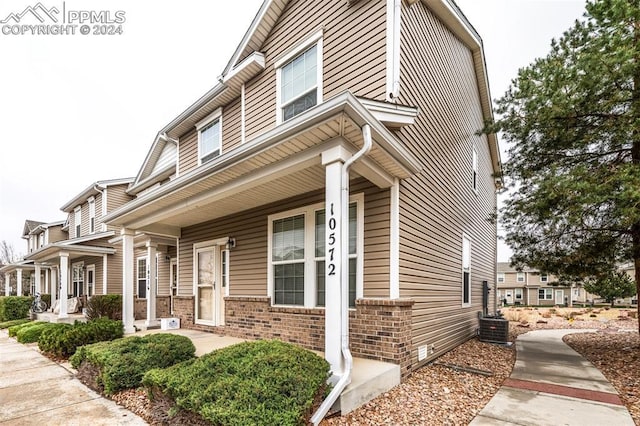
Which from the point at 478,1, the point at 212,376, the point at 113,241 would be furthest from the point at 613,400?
the point at 113,241

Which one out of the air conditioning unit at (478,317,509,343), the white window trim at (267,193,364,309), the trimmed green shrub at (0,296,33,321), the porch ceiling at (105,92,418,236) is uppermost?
the porch ceiling at (105,92,418,236)

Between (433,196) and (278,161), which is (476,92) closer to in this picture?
(433,196)

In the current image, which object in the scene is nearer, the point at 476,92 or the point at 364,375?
the point at 364,375

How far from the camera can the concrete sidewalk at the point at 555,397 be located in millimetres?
3746

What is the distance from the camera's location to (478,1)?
10.4 meters

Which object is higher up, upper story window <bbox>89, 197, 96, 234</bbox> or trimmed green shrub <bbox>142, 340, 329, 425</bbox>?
upper story window <bbox>89, 197, 96, 234</bbox>

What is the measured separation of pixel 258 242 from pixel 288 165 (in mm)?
3107

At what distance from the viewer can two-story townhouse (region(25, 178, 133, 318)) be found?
1355 centimetres

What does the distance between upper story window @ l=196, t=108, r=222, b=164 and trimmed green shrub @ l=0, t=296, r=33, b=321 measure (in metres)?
13.8

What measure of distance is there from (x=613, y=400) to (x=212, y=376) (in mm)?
4937

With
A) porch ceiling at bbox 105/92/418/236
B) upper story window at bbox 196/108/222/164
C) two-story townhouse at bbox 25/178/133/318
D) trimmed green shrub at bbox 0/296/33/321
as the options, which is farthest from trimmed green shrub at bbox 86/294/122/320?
trimmed green shrub at bbox 0/296/33/321

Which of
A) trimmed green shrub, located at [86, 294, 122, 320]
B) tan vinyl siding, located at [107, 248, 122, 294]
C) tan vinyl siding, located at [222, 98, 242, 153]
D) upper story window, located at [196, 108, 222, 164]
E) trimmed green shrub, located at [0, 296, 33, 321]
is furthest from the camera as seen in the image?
trimmed green shrub, located at [0, 296, 33, 321]

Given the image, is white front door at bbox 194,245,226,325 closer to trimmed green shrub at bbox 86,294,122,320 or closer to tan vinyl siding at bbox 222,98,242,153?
tan vinyl siding at bbox 222,98,242,153

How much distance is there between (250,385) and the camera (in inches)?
123
